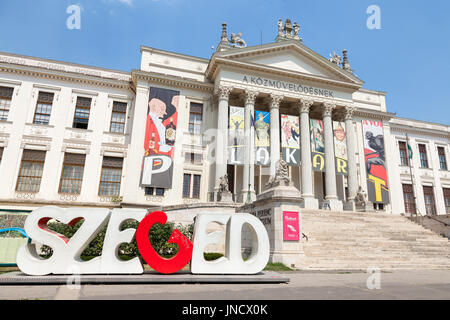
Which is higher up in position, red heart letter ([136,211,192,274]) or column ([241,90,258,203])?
column ([241,90,258,203])

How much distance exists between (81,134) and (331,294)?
895 inches

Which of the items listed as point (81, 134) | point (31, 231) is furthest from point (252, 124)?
point (31, 231)

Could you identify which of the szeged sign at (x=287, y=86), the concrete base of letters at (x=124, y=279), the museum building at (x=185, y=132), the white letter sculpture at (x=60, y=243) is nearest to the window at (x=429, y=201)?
the museum building at (x=185, y=132)

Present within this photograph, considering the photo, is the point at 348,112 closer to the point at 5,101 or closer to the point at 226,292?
the point at 226,292

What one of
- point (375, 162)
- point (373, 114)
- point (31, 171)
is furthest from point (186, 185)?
point (373, 114)

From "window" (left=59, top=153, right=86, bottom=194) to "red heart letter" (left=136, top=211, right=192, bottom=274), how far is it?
57.1 ft

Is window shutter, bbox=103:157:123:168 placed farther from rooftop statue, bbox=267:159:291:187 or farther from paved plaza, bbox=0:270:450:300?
paved plaza, bbox=0:270:450:300

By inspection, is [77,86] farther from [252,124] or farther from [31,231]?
[31,231]

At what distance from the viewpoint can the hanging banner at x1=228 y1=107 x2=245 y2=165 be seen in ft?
77.0

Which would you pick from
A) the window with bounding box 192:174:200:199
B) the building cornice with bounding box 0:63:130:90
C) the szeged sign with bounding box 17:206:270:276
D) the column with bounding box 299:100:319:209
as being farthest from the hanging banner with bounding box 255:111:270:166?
the szeged sign with bounding box 17:206:270:276

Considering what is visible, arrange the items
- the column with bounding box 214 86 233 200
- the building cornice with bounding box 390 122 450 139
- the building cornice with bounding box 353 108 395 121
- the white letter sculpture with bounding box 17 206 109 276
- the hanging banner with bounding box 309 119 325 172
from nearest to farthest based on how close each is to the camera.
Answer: the white letter sculpture with bounding box 17 206 109 276 → the column with bounding box 214 86 233 200 → the hanging banner with bounding box 309 119 325 172 → the building cornice with bounding box 353 108 395 121 → the building cornice with bounding box 390 122 450 139

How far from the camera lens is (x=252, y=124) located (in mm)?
23703

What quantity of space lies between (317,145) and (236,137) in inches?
297

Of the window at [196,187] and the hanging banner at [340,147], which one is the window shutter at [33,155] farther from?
the hanging banner at [340,147]
